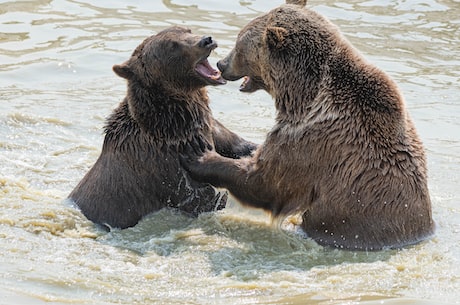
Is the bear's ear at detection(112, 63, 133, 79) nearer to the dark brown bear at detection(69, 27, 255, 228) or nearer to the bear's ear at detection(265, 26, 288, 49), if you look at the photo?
the dark brown bear at detection(69, 27, 255, 228)

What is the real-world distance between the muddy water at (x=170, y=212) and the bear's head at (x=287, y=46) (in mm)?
1183

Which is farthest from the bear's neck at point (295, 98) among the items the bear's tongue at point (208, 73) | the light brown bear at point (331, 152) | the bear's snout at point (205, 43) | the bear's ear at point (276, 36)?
the bear's snout at point (205, 43)

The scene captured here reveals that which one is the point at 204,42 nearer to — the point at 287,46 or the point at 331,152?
the point at 287,46

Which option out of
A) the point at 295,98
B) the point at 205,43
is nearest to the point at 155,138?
the point at 205,43

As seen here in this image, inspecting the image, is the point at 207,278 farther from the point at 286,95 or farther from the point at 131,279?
the point at 286,95

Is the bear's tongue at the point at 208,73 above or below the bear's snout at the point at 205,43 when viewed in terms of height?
below

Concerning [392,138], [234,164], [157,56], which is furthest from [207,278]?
[157,56]

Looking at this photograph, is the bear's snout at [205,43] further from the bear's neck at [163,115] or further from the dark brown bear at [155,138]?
the bear's neck at [163,115]

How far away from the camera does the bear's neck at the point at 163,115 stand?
872 cm

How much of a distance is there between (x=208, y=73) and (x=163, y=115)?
1.94 feet

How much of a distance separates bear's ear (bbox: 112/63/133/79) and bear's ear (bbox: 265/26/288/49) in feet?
4.56

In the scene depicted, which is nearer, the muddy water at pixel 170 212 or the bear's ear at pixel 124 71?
the muddy water at pixel 170 212

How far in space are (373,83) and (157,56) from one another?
207 centimetres

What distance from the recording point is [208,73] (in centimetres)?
901
